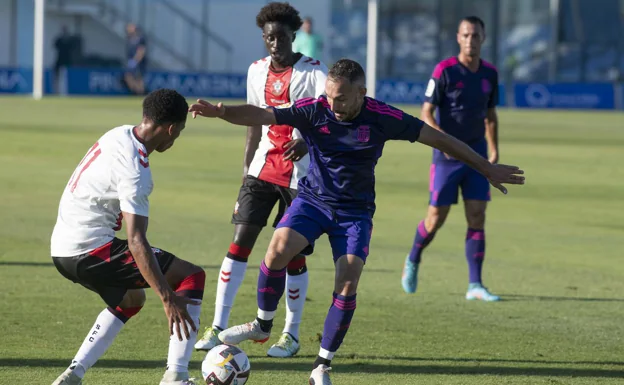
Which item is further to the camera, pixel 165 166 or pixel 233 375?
pixel 165 166

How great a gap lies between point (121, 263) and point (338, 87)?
65.0 inches

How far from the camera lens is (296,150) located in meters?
8.19

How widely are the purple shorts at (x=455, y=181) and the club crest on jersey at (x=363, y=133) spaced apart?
3.32 meters

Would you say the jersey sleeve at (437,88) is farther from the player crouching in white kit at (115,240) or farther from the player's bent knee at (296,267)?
the player crouching in white kit at (115,240)

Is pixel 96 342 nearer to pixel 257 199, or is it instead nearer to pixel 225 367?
pixel 225 367

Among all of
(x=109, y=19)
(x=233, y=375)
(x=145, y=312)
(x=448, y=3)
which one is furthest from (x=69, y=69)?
(x=233, y=375)

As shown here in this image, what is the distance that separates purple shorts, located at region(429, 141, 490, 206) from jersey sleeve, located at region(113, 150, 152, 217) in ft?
15.4

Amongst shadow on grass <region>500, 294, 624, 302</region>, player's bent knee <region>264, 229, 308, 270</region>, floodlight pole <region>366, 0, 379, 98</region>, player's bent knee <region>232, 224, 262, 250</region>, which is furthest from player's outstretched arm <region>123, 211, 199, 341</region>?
floodlight pole <region>366, 0, 379, 98</region>

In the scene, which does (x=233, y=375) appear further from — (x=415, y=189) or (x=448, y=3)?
(x=448, y=3)

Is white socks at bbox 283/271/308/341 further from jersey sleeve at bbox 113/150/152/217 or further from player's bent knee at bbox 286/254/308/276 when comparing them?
jersey sleeve at bbox 113/150/152/217

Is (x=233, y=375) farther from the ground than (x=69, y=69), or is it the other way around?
(x=69, y=69)

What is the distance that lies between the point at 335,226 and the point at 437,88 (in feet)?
11.3

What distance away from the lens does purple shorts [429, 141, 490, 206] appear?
1048cm

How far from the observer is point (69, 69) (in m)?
41.8
